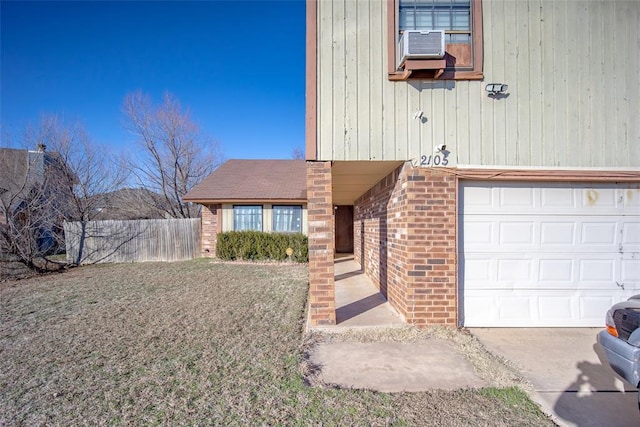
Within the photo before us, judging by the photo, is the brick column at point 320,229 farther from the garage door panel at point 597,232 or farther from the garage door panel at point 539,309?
the garage door panel at point 597,232

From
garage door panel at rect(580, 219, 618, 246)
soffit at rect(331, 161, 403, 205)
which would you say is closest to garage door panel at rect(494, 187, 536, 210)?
garage door panel at rect(580, 219, 618, 246)

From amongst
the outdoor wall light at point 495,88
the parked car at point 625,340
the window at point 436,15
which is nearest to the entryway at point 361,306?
the parked car at point 625,340

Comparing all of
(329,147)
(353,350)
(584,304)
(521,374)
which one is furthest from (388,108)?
(584,304)

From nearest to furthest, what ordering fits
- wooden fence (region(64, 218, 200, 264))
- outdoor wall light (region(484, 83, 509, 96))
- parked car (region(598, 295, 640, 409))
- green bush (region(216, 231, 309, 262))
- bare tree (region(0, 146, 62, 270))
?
parked car (region(598, 295, 640, 409)), outdoor wall light (region(484, 83, 509, 96)), bare tree (region(0, 146, 62, 270)), green bush (region(216, 231, 309, 262)), wooden fence (region(64, 218, 200, 264))

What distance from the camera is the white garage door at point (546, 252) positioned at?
4.44 meters

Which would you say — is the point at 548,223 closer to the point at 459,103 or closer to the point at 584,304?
the point at 584,304

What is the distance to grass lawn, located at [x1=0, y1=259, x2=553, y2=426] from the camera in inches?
97.1

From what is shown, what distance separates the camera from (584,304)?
4449mm

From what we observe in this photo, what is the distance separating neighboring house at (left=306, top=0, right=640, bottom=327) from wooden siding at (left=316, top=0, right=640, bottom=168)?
0.05 ft

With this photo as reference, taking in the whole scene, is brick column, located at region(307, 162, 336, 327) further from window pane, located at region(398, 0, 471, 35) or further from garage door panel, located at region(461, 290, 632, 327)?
window pane, located at region(398, 0, 471, 35)

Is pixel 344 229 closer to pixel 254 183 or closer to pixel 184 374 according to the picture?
pixel 254 183

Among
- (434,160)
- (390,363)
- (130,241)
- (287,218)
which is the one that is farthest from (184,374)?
(130,241)

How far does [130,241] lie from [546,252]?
46.1 feet

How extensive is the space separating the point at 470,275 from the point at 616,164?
259 centimetres
